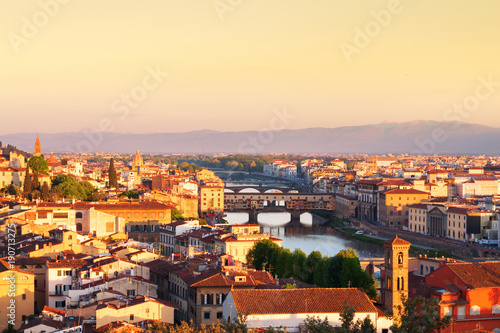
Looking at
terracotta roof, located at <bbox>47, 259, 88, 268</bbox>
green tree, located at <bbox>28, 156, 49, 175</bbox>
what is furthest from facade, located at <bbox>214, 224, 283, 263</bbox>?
green tree, located at <bbox>28, 156, 49, 175</bbox>

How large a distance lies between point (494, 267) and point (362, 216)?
118 feet

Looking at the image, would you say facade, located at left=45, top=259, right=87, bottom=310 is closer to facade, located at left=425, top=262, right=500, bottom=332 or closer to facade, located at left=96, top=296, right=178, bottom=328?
facade, located at left=96, top=296, right=178, bottom=328

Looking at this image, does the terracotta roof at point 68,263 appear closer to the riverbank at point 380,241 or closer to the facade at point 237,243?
the facade at point 237,243

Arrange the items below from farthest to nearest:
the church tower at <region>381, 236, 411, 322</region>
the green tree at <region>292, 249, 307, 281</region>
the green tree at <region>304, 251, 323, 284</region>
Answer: the green tree at <region>292, 249, 307, 281</region> < the green tree at <region>304, 251, 323, 284</region> < the church tower at <region>381, 236, 411, 322</region>

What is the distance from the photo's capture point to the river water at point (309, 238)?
3313 centimetres

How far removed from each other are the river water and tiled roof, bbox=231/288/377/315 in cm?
1728

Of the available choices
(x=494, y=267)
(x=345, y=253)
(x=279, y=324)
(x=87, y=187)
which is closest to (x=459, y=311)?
(x=494, y=267)

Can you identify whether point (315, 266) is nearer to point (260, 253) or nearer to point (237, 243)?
point (260, 253)

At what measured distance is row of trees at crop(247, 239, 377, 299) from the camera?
720 inches

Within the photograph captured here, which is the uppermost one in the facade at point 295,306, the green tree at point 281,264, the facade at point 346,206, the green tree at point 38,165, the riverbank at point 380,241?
the green tree at point 38,165

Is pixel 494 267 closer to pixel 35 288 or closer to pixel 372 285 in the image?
pixel 372 285

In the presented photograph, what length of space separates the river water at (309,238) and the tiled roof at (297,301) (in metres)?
17.3

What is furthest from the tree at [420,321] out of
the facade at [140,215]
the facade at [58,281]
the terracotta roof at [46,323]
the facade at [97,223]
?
the facade at [140,215]

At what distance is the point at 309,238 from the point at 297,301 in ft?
87.7
